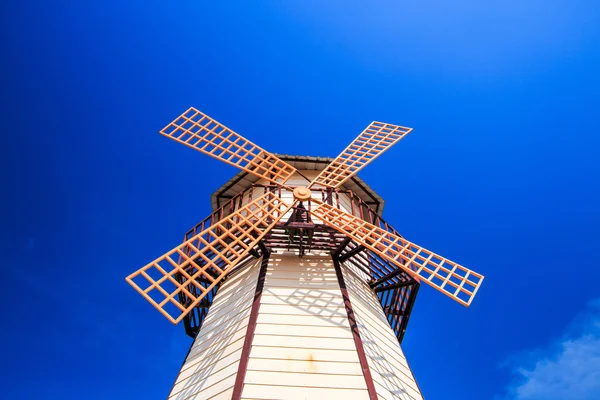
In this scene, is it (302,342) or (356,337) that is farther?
(356,337)

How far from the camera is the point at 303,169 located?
13.3 meters

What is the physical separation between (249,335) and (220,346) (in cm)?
77

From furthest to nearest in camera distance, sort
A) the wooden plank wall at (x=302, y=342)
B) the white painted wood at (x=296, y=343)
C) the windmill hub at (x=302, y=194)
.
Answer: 1. the windmill hub at (x=302, y=194)
2. the white painted wood at (x=296, y=343)
3. the wooden plank wall at (x=302, y=342)

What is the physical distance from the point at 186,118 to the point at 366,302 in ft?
25.6

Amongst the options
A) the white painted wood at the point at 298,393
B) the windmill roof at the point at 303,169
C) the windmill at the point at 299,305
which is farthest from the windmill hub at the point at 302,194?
the white painted wood at the point at 298,393

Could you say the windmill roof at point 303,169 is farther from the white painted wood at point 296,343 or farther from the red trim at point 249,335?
the red trim at point 249,335

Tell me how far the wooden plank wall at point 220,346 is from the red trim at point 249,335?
0.38ft

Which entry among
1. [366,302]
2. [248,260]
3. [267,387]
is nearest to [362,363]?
[267,387]

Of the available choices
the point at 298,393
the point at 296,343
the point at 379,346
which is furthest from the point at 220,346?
the point at 379,346

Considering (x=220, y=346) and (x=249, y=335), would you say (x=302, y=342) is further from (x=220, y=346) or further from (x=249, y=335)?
(x=220, y=346)

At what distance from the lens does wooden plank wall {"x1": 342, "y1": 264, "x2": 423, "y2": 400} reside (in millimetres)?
6957

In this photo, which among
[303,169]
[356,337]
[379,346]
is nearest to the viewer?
[356,337]

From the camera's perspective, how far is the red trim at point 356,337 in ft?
20.7

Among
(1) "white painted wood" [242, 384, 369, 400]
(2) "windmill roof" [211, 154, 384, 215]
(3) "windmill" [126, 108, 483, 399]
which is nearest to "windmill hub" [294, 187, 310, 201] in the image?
(3) "windmill" [126, 108, 483, 399]
